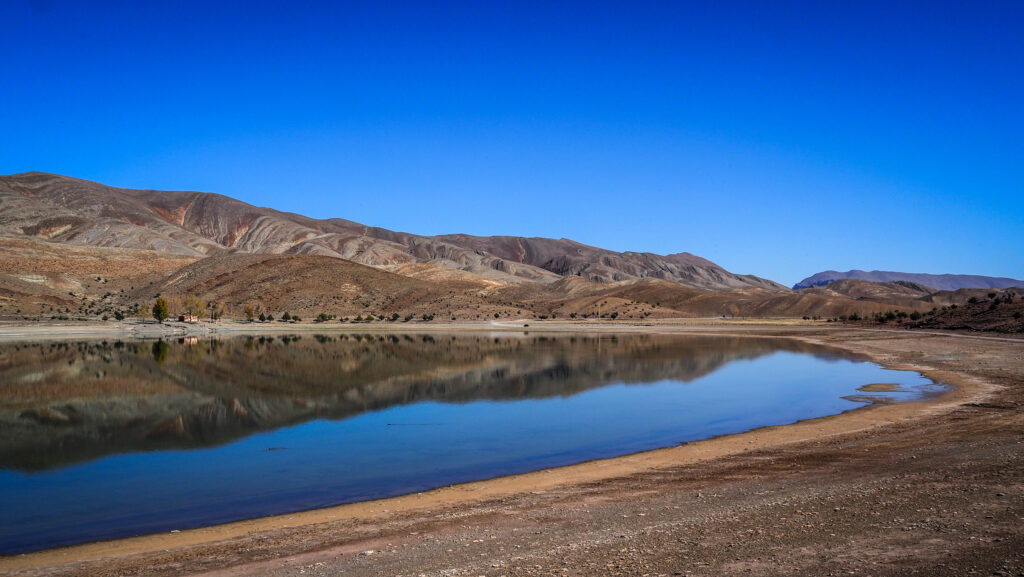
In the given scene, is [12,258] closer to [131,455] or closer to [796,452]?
[131,455]

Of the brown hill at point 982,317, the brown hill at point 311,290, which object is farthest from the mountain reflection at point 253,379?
the brown hill at point 311,290

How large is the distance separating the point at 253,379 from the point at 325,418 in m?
12.9

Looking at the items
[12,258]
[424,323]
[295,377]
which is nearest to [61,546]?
[295,377]

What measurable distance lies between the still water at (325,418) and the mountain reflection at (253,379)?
0.52ft

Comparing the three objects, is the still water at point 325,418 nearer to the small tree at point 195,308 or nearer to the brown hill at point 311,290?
the small tree at point 195,308

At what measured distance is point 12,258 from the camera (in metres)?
116

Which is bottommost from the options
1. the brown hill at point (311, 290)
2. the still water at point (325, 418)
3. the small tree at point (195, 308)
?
the still water at point (325, 418)

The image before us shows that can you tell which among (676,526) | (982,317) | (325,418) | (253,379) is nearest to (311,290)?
(253,379)

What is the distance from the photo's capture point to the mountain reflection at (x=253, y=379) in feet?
71.4

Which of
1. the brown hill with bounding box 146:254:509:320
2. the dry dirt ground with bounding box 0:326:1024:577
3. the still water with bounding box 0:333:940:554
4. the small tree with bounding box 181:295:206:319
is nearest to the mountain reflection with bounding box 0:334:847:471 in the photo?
the still water with bounding box 0:333:940:554

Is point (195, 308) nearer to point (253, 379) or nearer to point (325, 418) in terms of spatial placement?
point (253, 379)

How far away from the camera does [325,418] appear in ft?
80.8

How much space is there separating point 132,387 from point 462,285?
104 meters

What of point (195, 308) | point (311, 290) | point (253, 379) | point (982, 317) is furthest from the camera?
point (311, 290)
